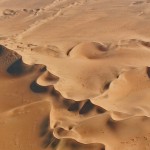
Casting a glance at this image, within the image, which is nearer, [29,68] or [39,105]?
[39,105]

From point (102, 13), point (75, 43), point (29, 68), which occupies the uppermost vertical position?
point (29, 68)

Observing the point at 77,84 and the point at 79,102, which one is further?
the point at 77,84

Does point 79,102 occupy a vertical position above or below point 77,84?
above

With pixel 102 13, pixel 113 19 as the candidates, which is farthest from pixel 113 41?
pixel 102 13

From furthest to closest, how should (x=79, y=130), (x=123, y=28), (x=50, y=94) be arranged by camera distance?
(x=123, y=28), (x=50, y=94), (x=79, y=130)

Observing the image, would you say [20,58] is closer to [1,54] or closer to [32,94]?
[1,54]

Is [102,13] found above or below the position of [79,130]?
below
